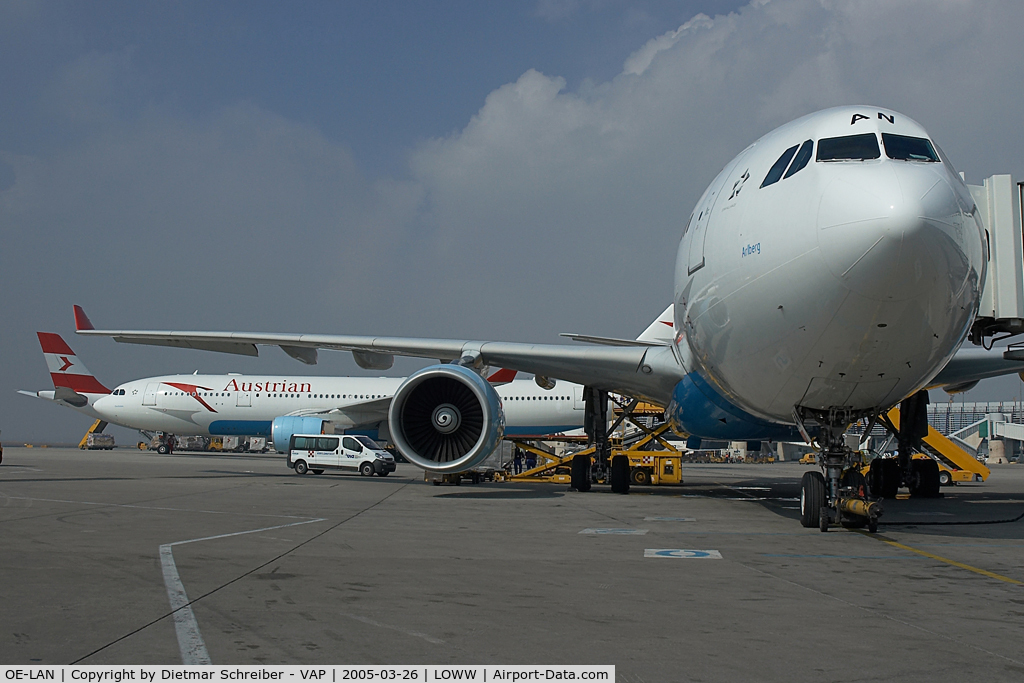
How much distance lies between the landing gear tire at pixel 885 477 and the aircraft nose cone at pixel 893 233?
8764 mm

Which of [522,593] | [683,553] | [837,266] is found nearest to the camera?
[522,593]

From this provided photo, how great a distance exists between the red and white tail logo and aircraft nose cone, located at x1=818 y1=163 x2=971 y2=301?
160ft

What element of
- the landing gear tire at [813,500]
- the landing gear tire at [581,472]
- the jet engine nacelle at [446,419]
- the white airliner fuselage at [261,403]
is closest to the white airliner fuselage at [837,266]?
the landing gear tire at [813,500]

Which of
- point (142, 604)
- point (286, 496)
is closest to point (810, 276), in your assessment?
point (142, 604)

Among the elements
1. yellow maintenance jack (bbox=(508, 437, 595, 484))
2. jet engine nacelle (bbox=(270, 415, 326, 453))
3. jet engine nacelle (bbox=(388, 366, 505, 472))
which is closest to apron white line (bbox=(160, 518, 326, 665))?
jet engine nacelle (bbox=(388, 366, 505, 472))

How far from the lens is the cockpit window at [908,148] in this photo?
712 cm

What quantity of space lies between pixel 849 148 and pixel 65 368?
163 feet

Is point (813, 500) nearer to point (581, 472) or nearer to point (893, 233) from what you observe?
point (893, 233)

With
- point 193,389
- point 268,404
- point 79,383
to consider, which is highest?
point 79,383

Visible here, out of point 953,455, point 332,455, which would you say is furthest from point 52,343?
point 953,455

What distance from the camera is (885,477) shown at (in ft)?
48.5

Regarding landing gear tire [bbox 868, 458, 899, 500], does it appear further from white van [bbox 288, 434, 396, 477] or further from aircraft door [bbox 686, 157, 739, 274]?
white van [bbox 288, 434, 396, 477]

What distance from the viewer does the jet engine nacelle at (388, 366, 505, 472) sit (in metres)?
13.0

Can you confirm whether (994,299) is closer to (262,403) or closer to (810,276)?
(810,276)
